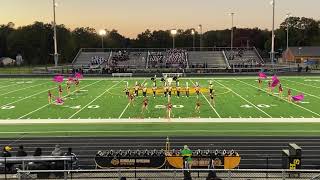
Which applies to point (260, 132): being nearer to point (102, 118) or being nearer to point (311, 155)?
point (311, 155)

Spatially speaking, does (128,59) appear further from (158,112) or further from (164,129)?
(164,129)

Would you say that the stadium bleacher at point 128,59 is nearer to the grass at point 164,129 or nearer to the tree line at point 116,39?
the tree line at point 116,39

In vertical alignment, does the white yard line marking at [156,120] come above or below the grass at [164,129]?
above

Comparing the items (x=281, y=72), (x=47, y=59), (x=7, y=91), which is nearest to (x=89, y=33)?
(x=47, y=59)

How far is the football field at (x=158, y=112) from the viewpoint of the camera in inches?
803

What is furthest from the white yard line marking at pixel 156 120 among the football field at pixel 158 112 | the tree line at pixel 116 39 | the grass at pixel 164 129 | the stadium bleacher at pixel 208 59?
the tree line at pixel 116 39

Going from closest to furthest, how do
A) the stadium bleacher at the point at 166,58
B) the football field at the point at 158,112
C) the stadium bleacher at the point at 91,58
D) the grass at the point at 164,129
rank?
the grass at the point at 164,129 → the football field at the point at 158,112 → the stadium bleacher at the point at 166,58 → the stadium bleacher at the point at 91,58

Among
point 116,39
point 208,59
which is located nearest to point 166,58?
point 208,59

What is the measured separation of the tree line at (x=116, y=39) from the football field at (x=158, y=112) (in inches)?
2828

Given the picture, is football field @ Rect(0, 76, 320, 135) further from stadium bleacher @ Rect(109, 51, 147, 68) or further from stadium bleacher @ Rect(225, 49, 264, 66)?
stadium bleacher @ Rect(109, 51, 147, 68)

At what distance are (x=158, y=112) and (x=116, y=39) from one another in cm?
10973

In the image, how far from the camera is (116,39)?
132 m

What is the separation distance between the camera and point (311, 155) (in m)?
15.2

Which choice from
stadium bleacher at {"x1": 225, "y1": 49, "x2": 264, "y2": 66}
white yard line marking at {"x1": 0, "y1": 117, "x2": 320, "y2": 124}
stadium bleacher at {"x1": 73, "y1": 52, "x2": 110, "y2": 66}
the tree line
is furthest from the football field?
the tree line
